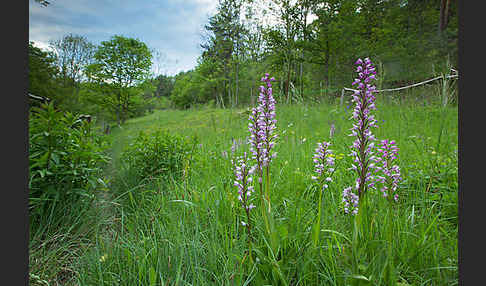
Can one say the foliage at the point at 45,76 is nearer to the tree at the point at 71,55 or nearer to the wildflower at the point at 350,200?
the tree at the point at 71,55

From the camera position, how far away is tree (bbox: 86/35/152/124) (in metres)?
25.8

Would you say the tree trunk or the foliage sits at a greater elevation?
the tree trunk

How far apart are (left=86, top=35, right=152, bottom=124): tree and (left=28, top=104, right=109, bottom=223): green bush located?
1113 inches

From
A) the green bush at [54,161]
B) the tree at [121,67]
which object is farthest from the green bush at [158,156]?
the tree at [121,67]

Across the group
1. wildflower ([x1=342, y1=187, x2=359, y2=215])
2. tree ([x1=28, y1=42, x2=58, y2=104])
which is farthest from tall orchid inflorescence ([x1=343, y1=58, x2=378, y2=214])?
tree ([x1=28, y1=42, x2=58, y2=104])

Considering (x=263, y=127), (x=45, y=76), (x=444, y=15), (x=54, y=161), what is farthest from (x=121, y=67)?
(x=444, y=15)

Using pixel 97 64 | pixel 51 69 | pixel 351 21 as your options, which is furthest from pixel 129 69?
pixel 351 21

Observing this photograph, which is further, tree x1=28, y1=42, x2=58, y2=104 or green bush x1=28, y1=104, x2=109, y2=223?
tree x1=28, y1=42, x2=58, y2=104

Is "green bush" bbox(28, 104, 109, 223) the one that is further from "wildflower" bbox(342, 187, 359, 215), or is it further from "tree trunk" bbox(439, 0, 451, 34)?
"tree trunk" bbox(439, 0, 451, 34)

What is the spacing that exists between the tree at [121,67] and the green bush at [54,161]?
28.3m

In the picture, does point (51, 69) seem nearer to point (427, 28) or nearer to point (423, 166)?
point (423, 166)

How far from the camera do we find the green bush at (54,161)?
89.9 inches

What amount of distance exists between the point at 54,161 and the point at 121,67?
29.8 metres

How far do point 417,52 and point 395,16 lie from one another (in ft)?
28.0
